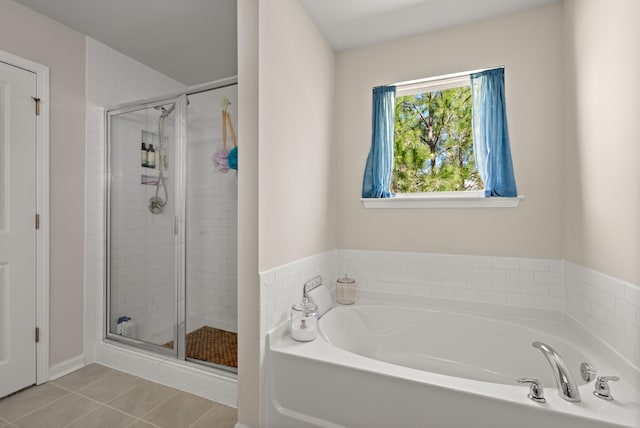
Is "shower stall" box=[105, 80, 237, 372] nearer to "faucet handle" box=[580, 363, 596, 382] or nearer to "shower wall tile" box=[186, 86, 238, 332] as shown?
"shower wall tile" box=[186, 86, 238, 332]

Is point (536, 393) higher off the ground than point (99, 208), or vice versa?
point (99, 208)

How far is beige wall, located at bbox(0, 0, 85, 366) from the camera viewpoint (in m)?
2.15

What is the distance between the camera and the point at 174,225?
2.27 meters

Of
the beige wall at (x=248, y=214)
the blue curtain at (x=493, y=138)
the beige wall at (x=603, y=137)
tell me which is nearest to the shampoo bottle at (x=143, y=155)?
the beige wall at (x=248, y=214)

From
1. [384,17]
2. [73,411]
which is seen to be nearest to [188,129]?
[384,17]

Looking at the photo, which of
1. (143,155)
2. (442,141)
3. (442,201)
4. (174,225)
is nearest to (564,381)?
(442,201)

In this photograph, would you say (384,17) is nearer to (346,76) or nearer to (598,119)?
(346,76)

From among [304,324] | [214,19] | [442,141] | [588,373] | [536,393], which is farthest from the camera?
[442,141]

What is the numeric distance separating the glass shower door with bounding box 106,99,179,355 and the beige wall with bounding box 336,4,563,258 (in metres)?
1.35

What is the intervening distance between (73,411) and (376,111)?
9.18ft

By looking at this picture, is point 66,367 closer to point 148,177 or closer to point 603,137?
point 148,177

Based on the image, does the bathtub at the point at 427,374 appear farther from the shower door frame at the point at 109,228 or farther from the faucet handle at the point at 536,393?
the shower door frame at the point at 109,228

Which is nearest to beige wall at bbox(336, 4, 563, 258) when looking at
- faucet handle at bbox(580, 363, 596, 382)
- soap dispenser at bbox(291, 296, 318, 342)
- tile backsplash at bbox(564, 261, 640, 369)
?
tile backsplash at bbox(564, 261, 640, 369)

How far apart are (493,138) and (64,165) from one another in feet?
10.1
